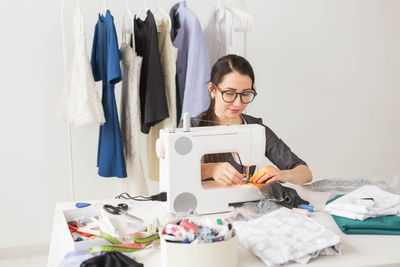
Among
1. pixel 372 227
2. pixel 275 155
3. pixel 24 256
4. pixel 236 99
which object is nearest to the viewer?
pixel 372 227

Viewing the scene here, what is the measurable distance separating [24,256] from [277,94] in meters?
2.17

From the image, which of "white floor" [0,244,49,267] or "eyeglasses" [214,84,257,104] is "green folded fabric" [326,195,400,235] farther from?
"white floor" [0,244,49,267]

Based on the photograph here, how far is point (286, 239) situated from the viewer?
1289 millimetres

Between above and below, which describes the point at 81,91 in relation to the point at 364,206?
above

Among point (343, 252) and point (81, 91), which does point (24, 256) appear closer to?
point (81, 91)

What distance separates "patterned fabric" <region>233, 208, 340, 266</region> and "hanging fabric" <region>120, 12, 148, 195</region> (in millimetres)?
1284

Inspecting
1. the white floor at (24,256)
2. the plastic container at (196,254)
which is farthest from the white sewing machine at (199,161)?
the white floor at (24,256)

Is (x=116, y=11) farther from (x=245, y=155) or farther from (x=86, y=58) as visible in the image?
(x=245, y=155)

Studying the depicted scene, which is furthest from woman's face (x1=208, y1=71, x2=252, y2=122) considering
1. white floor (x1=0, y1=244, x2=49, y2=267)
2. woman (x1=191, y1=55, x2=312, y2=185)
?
white floor (x1=0, y1=244, x2=49, y2=267)

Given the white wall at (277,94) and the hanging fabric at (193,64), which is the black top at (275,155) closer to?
the hanging fabric at (193,64)

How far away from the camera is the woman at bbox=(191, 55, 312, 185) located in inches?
67.9

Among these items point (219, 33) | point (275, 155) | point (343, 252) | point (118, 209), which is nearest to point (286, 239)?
point (343, 252)

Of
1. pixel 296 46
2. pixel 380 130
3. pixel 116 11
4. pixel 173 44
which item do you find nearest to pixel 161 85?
pixel 173 44

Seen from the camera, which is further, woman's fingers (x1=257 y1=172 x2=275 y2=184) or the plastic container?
woman's fingers (x1=257 y1=172 x2=275 y2=184)
